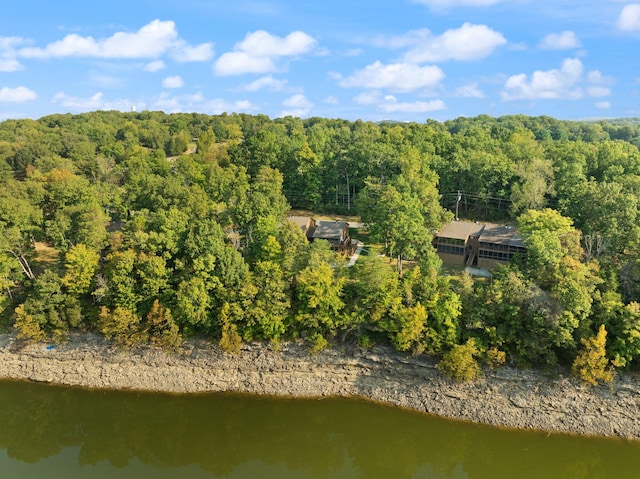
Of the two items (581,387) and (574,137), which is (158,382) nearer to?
(581,387)

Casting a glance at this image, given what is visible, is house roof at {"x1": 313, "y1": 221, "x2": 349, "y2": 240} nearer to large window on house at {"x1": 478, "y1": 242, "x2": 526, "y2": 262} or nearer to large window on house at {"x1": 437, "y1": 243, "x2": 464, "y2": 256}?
large window on house at {"x1": 437, "y1": 243, "x2": 464, "y2": 256}

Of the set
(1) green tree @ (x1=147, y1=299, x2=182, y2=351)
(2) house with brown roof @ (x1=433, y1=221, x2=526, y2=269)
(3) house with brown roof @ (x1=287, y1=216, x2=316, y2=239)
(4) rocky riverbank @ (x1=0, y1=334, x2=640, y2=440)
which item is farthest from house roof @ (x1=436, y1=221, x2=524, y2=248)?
(1) green tree @ (x1=147, y1=299, x2=182, y2=351)

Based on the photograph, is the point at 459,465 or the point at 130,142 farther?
the point at 130,142

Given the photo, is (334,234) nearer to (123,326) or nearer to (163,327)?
(163,327)

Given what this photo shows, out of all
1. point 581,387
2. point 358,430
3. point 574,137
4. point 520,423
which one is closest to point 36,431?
point 358,430

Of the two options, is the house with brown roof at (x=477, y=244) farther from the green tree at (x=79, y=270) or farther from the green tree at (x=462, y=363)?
the green tree at (x=79, y=270)

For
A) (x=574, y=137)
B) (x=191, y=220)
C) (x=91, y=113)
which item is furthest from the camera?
(x=91, y=113)
